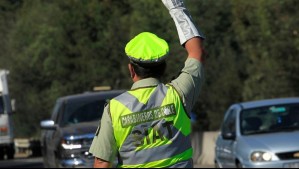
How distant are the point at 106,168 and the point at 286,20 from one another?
3135cm

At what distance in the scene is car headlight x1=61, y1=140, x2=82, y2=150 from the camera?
55.2 ft

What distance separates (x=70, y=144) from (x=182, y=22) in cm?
1234

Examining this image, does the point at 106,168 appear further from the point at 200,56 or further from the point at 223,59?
the point at 223,59

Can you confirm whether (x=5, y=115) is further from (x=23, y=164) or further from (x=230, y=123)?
(x=230, y=123)

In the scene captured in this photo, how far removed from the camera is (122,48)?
43375 millimetres

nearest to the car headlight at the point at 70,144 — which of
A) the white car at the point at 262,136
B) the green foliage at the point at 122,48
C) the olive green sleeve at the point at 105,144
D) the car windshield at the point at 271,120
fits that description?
the white car at the point at 262,136

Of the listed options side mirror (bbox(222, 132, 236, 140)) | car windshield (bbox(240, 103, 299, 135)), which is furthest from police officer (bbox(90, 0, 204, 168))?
side mirror (bbox(222, 132, 236, 140))

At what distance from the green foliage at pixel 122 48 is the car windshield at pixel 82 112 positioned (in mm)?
12840

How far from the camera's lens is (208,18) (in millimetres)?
43500

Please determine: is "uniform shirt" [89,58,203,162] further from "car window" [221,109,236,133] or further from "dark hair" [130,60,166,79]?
"car window" [221,109,236,133]

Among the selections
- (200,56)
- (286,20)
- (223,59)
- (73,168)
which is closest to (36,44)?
(223,59)

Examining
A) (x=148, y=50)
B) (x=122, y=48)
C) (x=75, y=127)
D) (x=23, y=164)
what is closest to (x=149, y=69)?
(x=148, y=50)

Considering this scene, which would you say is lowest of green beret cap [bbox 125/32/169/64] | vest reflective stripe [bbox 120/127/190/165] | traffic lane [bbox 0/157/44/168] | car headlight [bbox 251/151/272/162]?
traffic lane [bbox 0/157/44/168]

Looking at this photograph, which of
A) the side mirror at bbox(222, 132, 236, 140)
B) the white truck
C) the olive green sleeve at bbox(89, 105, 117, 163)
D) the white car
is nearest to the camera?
the olive green sleeve at bbox(89, 105, 117, 163)
